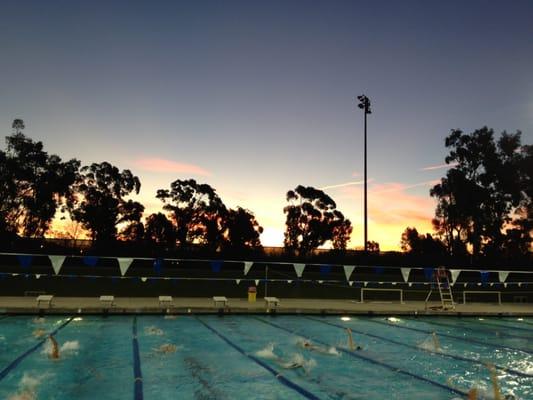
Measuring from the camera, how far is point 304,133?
24.8 meters

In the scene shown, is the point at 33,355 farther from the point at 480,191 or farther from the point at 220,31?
the point at 480,191

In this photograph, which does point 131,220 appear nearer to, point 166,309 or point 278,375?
point 166,309

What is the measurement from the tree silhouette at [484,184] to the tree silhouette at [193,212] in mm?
24720

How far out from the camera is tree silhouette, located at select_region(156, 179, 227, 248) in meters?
44.7

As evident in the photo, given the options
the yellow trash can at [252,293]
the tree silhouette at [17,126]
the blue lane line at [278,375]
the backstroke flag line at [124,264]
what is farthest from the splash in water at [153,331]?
the tree silhouette at [17,126]

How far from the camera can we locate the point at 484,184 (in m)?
43.9

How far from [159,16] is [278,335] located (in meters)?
13.0

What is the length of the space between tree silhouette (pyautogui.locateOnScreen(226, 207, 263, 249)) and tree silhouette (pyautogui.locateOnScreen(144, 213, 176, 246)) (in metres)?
7.18

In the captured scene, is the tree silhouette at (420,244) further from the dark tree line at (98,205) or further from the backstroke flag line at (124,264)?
the backstroke flag line at (124,264)

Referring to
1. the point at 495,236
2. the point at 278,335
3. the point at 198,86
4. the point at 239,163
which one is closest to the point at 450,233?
the point at 495,236

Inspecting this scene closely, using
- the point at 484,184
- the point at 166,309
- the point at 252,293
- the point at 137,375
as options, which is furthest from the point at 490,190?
the point at 137,375

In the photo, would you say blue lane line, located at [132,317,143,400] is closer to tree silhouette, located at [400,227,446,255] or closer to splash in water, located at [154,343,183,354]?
splash in water, located at [154,343,183,354]

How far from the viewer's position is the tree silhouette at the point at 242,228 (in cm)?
4969

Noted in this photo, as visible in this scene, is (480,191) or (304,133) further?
(480,191)
